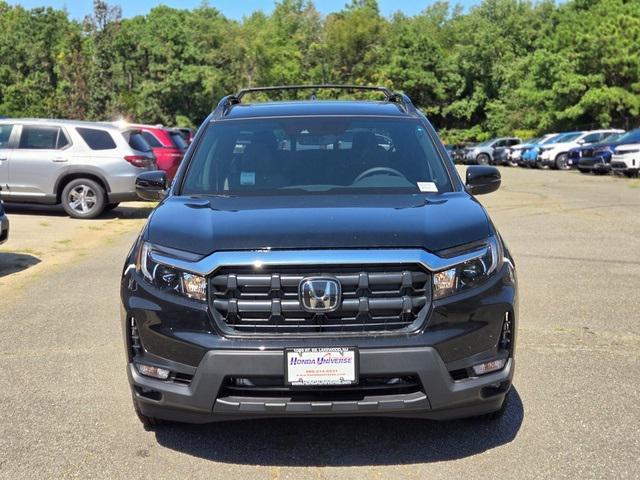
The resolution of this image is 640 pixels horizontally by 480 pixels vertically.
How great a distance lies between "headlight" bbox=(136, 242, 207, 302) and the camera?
352cm

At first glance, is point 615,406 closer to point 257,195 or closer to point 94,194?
point 257,195

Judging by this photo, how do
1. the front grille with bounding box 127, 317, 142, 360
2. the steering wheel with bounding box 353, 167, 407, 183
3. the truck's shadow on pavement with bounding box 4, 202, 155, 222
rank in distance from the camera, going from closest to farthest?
the front grille with bounding box 127, 317, 142, 360
the steering wheel with bounding box 353, 167, 407, 183
the truck's shadow on pavement with bounding box 4, 202, 155, 222

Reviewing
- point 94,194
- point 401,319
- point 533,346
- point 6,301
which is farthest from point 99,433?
point 94,194

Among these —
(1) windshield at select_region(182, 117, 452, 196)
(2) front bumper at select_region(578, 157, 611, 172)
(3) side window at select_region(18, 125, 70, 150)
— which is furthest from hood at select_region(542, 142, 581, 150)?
(1) windshield at select_region(182, 117, 452, 196)

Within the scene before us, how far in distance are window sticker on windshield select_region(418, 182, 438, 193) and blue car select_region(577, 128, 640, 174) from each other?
22.0 meters

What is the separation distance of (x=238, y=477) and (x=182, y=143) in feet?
51.6

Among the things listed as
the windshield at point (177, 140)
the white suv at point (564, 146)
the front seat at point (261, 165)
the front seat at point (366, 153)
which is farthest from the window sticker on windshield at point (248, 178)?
the white suv at point (564, 146)

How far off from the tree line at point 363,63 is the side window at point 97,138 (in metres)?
35.0

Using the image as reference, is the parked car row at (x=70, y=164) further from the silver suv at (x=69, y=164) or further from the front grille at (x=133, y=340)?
the front grille at (x=133, y=340)

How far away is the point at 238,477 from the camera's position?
3576mm

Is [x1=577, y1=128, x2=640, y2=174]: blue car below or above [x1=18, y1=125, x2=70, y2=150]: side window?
below

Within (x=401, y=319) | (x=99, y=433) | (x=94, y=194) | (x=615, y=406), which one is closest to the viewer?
(x=401, y=319)

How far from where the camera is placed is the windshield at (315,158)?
15.2 feet

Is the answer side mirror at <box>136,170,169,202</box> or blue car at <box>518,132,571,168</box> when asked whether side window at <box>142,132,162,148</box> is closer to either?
side mirror at <box>136,170,169,202</box>
